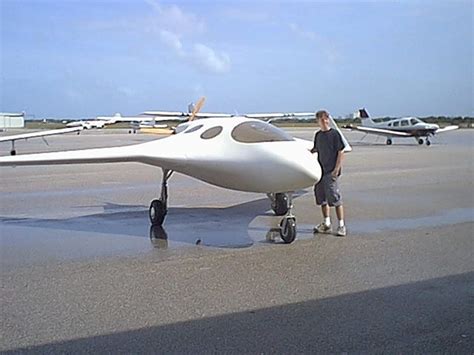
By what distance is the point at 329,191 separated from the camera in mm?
9109

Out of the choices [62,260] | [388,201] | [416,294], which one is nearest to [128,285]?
[62,260]

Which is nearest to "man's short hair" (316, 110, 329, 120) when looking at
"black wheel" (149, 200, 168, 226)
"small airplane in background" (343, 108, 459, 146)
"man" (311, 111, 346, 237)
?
"man" (311, 111, 346, 237)

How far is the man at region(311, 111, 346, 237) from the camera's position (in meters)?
9.09

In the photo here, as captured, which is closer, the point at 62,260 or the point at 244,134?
the point at 62,260

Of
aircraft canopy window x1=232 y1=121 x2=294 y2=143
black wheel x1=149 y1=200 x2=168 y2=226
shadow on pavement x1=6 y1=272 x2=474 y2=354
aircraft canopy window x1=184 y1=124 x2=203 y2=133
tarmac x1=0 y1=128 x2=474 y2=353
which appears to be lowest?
shadow on pavement x1=6 y1=272 x2=474 y2=354

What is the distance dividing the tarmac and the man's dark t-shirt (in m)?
1.08

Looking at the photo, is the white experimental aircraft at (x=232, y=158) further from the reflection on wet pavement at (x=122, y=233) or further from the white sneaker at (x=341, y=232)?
the white sneaker at (x=341, y=232)

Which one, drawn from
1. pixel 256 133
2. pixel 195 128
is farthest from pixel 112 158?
pixel 256 133

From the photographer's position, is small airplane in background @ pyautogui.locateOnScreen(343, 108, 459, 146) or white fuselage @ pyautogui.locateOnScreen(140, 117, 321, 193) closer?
white fuselage @ pyautogui.locateOnScreen(140, 117, 321, 193)

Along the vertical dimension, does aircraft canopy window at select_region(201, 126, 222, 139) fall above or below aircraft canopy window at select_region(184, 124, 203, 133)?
below

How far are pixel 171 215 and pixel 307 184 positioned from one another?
3.44 metres

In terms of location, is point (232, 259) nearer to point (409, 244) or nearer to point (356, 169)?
point (409, 244)

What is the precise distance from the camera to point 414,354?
432cm

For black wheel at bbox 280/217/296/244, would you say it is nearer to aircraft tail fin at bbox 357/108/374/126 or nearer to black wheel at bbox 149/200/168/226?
black wheel at bbox 149/200/168/226
